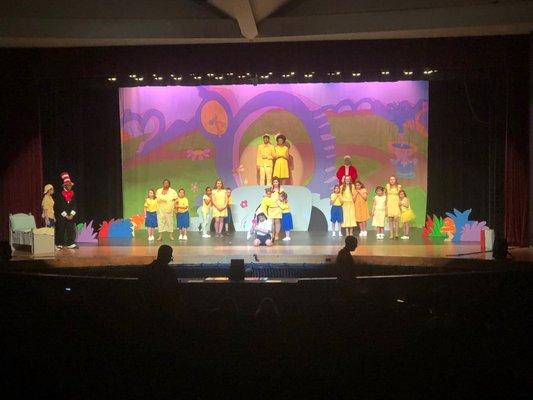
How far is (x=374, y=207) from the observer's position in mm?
11766

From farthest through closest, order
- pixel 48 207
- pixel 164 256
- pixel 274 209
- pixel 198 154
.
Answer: pixel 198 154 < pixel 48 207 < pixel 274 209 < pixel 164 256

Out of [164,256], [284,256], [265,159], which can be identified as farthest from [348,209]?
[164,256]

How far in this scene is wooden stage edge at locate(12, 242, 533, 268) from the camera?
8.69 metres

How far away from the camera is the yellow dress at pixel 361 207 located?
39.3 feet

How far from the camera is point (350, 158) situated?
1283 centimetres

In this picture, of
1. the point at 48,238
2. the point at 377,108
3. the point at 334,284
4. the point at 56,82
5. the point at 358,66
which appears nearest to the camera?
the point at 334,284

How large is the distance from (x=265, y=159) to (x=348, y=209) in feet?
6.96

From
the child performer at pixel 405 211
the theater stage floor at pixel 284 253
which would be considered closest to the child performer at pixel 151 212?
the theater stage floor at pixel 284 253

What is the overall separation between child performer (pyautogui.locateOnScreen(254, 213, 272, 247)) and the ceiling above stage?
125 inches

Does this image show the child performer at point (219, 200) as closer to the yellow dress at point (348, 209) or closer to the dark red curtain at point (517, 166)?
the yellow dress at point (348, 209)

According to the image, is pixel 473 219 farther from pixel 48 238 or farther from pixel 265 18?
pixel 48 238

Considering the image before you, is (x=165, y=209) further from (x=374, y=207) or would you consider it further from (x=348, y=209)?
(x=374, y=207)

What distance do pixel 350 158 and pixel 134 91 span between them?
15.8 ft

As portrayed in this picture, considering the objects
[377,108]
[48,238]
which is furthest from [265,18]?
[48,238]
